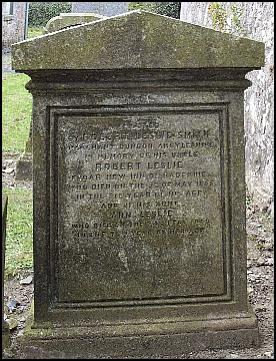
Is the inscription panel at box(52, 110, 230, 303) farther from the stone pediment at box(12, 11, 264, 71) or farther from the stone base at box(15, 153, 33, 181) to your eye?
the stone base at box(15, 153, 33, 181)

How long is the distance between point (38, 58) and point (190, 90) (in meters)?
0.89

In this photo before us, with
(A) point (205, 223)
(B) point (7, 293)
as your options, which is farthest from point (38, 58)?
(B) point (7, 293)

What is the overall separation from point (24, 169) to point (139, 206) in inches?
220

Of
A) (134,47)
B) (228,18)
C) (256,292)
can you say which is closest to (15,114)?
(228,18)

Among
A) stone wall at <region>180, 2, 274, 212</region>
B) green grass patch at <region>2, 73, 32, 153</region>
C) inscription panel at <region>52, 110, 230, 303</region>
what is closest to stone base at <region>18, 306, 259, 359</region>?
inscription panel at <region>52, 110, 230, 303</region>

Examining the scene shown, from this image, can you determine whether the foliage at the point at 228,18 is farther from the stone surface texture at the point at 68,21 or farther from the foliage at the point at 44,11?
the foliage at the point at 44,11

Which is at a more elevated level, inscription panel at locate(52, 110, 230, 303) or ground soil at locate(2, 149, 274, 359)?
inscription panel at locate(52, 110, 230, 303)

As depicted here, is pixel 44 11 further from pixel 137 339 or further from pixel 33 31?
pixel 137 339

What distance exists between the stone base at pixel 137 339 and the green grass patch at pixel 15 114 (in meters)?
7.32

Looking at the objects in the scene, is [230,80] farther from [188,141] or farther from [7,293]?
[7,293]

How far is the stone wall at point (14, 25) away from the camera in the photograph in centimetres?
1176

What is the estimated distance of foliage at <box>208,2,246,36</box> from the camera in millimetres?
7895

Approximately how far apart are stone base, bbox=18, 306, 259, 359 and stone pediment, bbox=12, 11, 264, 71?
1506 mm

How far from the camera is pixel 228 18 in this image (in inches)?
336
